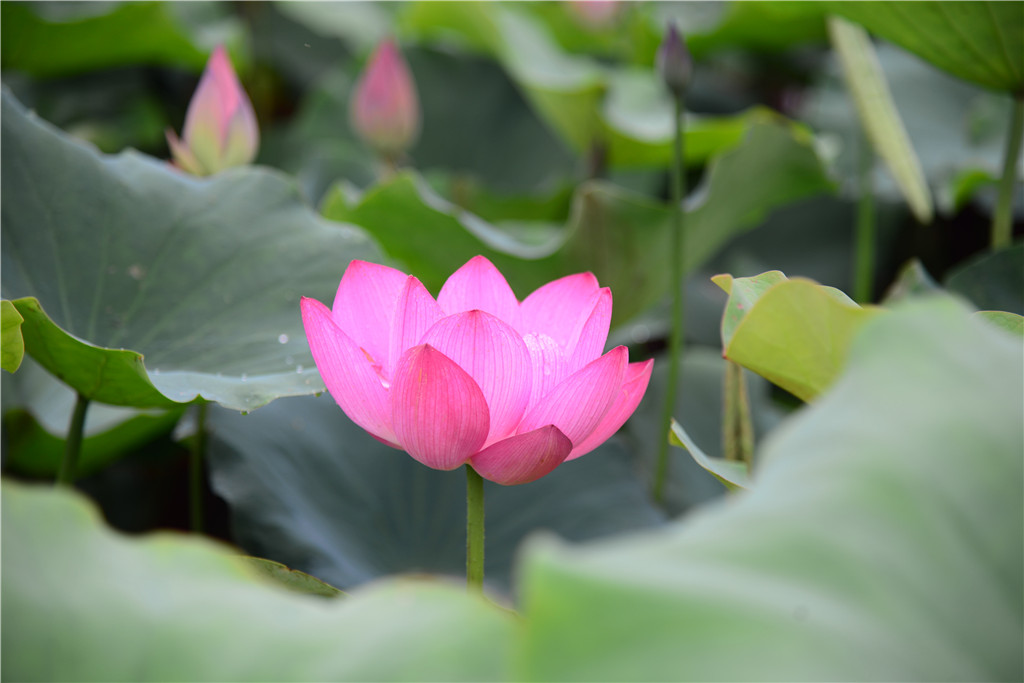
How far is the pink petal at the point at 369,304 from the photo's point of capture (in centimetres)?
48


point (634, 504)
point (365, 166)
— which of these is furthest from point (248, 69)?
point (634, 504)

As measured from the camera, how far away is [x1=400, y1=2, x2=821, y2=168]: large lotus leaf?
3.96 ft

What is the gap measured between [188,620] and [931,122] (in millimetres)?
1518

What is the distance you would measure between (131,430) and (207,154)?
0.27 meters

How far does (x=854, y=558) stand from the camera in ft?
0.82

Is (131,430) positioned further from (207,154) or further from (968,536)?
(968,536)

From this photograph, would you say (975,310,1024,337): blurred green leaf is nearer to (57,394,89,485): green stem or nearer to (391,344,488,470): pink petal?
(391,344,488,470): pink petal

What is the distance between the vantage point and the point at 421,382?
0.39m

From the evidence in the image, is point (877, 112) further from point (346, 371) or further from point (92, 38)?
point (92, 38)

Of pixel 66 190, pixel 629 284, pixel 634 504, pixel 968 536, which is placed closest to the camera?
pixel 968 536

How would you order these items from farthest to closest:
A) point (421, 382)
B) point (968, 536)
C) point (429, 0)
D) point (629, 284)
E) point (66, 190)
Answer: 1. point (429, 0)
2. point (629, 284)
3. point (66, 190)
4. point (421, 382)
5. point (968, 536)

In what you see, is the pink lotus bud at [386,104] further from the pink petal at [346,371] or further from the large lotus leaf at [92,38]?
the pink petal at [346,371]

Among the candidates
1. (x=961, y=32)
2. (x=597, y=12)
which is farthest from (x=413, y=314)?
(x=597, y=12)

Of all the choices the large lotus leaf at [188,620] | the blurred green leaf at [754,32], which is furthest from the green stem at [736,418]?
the blurred green leaf at [754,32]
